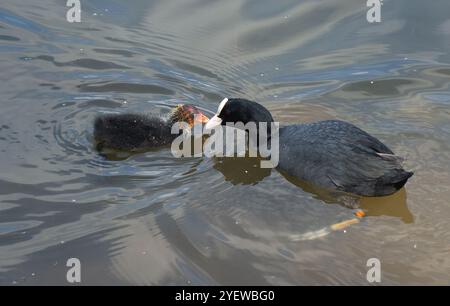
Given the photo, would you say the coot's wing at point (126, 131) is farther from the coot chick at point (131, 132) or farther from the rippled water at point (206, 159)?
the rippled water at point (206, 159)

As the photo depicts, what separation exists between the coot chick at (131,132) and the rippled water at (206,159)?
145 mm

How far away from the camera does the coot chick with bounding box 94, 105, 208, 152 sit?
→ 6004mm

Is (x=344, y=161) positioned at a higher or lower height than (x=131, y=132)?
lower

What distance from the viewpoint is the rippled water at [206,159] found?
15.4 feet

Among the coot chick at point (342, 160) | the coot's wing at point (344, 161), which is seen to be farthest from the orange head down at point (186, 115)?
the coot's wing at point (344, 161)

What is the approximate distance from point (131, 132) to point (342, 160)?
75.0 inches

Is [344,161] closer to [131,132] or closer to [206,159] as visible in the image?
[206,159]

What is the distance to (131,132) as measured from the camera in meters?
6.01

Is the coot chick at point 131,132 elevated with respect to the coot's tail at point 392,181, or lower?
elevated

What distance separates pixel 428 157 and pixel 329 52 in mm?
2348

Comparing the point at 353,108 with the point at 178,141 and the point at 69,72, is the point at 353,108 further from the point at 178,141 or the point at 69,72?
the point at 69,72

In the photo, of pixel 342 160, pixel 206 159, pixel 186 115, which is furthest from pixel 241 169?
pixel 342 160

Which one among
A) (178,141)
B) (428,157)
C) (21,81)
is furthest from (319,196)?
(21,81)

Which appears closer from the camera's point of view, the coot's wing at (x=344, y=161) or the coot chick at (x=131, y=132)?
the coot's wing at (x=344, y=161)
